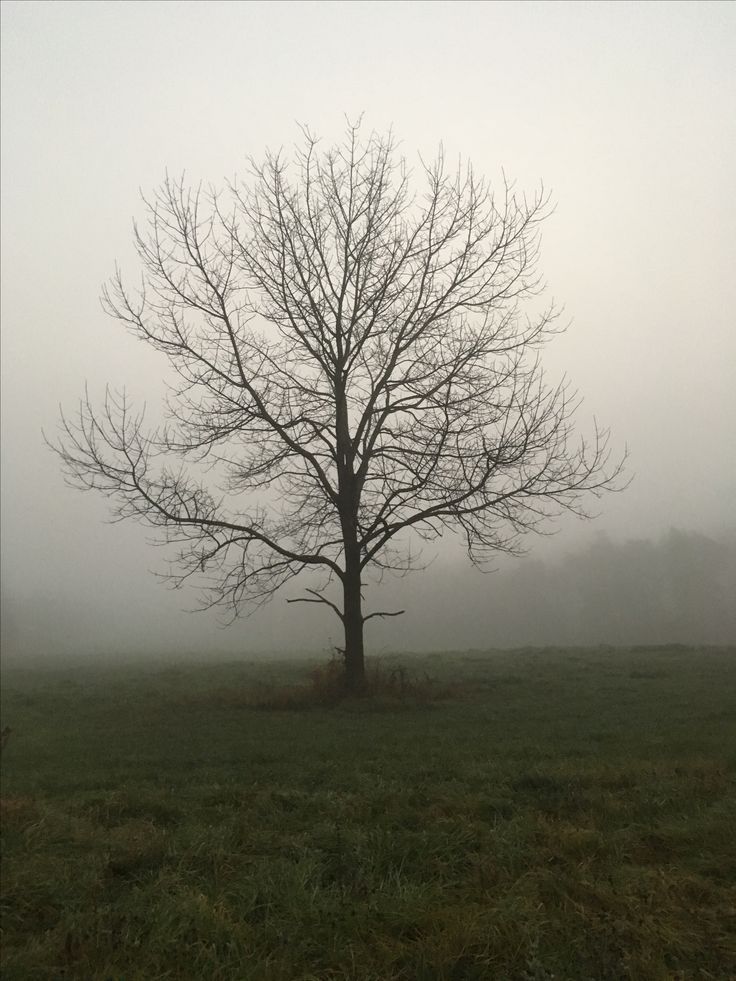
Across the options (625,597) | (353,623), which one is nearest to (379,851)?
(353,623)

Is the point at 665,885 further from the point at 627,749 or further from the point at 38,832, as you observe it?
the point at 38,832

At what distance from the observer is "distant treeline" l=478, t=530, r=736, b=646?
57.9 meters

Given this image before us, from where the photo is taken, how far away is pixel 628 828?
19.2 feet

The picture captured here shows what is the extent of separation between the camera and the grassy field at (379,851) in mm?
4133

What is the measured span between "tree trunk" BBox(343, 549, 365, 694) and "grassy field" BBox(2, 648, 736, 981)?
405 cm

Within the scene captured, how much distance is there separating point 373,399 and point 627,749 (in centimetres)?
1005

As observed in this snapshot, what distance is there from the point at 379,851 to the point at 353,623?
10.5 meters

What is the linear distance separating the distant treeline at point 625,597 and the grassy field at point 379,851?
47500 mm

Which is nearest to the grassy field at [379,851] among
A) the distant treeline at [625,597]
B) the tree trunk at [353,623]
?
the tree trunk at [353,623]

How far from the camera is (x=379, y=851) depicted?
5.52m

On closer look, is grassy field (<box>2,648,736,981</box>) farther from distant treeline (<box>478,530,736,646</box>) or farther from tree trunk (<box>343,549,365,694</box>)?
distant treeline (<box>478,530,736,646</box>)

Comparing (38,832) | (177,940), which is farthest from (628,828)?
(38,832)

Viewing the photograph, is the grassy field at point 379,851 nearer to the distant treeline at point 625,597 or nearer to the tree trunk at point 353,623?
the tree trunk at point 353,623

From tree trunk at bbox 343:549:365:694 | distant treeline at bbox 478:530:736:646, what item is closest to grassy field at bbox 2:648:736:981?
tree trunk at bbox 343:549:365:694
